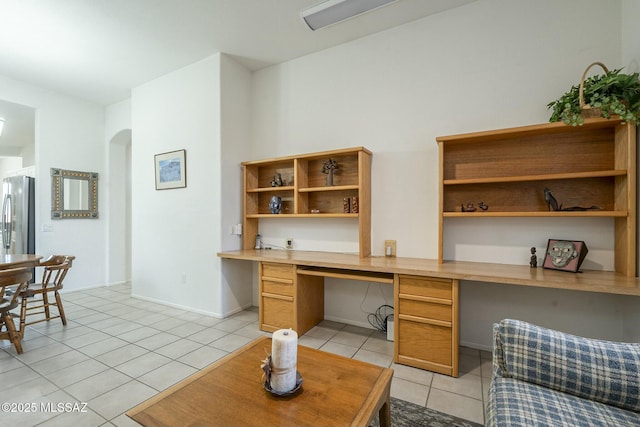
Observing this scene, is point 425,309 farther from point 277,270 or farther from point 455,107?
point 455,107

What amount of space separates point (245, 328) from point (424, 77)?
3269mm

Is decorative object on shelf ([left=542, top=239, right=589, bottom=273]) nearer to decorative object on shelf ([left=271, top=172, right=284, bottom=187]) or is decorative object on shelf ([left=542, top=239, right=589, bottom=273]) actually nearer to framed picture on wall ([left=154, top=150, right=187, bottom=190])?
decorative object on shelf ([left=271, top=172, right=284, bottom=187])

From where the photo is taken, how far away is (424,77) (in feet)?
9.37

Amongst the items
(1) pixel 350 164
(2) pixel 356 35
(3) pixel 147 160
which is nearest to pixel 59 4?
(3) pixel 147 160

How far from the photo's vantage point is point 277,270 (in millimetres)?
2971

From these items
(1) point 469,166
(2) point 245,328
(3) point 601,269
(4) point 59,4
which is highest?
(4) point 59,4

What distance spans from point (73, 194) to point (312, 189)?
4.40 m

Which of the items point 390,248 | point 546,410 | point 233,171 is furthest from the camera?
point 233,171

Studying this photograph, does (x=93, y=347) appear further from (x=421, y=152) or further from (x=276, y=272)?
(x=421, y=152)

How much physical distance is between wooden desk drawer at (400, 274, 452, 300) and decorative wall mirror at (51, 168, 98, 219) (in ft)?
17.7

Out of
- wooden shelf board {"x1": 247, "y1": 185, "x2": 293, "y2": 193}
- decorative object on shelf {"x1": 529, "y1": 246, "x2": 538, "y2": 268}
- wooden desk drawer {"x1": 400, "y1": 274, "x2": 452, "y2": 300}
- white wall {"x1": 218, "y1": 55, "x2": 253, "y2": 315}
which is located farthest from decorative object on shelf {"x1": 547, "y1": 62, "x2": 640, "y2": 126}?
white wall {"x1": 218, "y1": 55, "x2": 253, "y2": 315}

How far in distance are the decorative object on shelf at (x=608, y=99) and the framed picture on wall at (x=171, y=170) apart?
395 centimetres

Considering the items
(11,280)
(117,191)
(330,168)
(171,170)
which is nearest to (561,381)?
(330,168)

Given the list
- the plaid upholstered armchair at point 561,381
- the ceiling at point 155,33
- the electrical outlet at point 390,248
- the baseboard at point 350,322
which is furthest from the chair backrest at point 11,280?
the plaid upholstered armchair at point 561,381
